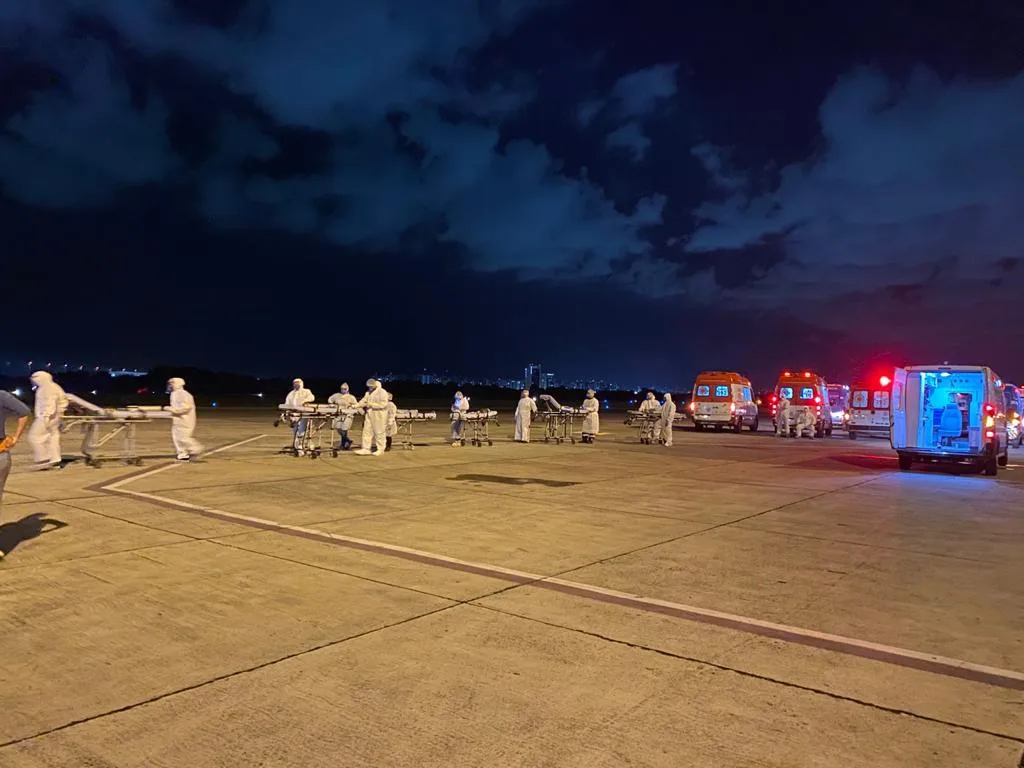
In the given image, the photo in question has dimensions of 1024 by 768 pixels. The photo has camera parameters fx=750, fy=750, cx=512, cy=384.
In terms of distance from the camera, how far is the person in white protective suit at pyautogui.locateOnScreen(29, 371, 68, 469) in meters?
12.7

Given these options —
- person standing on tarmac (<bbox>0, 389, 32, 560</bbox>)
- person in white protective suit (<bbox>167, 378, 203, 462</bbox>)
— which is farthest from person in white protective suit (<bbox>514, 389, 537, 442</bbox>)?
person standing on tarmac (<bbox>0, 389, 32, 560</bbox>)

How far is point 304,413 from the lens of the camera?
17172 millimetres

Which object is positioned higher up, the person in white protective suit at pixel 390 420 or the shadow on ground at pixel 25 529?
the person in white protective suit at pixel 390 420

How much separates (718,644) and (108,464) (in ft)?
46.0

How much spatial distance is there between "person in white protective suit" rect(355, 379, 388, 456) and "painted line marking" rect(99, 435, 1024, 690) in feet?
28.8

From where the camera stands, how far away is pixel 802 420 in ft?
103

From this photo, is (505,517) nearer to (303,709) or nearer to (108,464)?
(303,709)

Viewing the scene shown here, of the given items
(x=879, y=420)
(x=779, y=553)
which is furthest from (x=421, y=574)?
(x=879, y=420)

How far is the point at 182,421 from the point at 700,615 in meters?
13.0

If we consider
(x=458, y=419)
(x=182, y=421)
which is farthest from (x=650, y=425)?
(x=182, y=421)

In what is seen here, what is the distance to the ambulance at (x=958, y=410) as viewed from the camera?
17391 mm

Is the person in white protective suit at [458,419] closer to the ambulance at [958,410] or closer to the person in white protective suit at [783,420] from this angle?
the ambulance at [958,410]

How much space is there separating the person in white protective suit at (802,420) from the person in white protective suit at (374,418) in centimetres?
1969

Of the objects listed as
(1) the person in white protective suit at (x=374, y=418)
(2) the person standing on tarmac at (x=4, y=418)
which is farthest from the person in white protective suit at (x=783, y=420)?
(2) the person standing on tarmac at (x=4, y=418)
